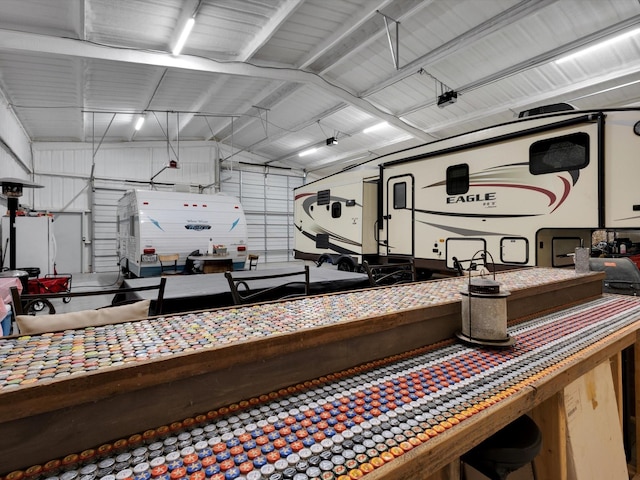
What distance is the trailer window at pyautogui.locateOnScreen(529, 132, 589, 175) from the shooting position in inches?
147

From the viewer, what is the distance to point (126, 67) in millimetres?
6938

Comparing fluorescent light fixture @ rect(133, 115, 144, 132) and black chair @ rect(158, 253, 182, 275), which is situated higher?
fluorescent light fixture @ rect(133, 115, 144, 132)

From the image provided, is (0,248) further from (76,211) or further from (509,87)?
(509,87)

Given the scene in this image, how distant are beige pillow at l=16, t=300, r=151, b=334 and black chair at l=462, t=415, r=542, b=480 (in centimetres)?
133

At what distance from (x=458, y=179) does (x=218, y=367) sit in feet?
15.3

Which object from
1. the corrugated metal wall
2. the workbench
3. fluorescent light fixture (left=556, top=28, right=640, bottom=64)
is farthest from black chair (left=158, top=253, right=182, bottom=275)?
fluorescent light fixture (left=556, top=28, right=640, bottom=64)

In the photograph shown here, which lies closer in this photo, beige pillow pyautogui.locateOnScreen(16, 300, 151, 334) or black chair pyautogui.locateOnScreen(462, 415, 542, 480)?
black chair pyautogui.locateOnScreen(462, 415, 542, 480)

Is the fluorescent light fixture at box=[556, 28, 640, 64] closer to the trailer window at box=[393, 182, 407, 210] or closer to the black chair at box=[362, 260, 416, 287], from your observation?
the trailer window at box=[393, 182, 407, 210]

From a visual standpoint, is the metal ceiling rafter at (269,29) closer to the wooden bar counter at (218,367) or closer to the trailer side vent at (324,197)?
the trailer side vent at (324,197)

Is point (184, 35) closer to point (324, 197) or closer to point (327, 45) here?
point (327, 45)

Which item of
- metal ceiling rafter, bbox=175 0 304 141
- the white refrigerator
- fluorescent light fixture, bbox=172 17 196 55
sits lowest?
the white refrigerator

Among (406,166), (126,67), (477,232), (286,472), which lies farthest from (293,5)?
(286,472)

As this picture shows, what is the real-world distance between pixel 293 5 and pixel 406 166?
300cm

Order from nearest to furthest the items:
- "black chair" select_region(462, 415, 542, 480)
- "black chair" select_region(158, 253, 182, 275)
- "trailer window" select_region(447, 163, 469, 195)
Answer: "black chair" select_region(462, 415, 542, 480) < "trailer window" select_region(447, 163, 469, 195) < "black chair" select_region(158, 253, 182, 275)
